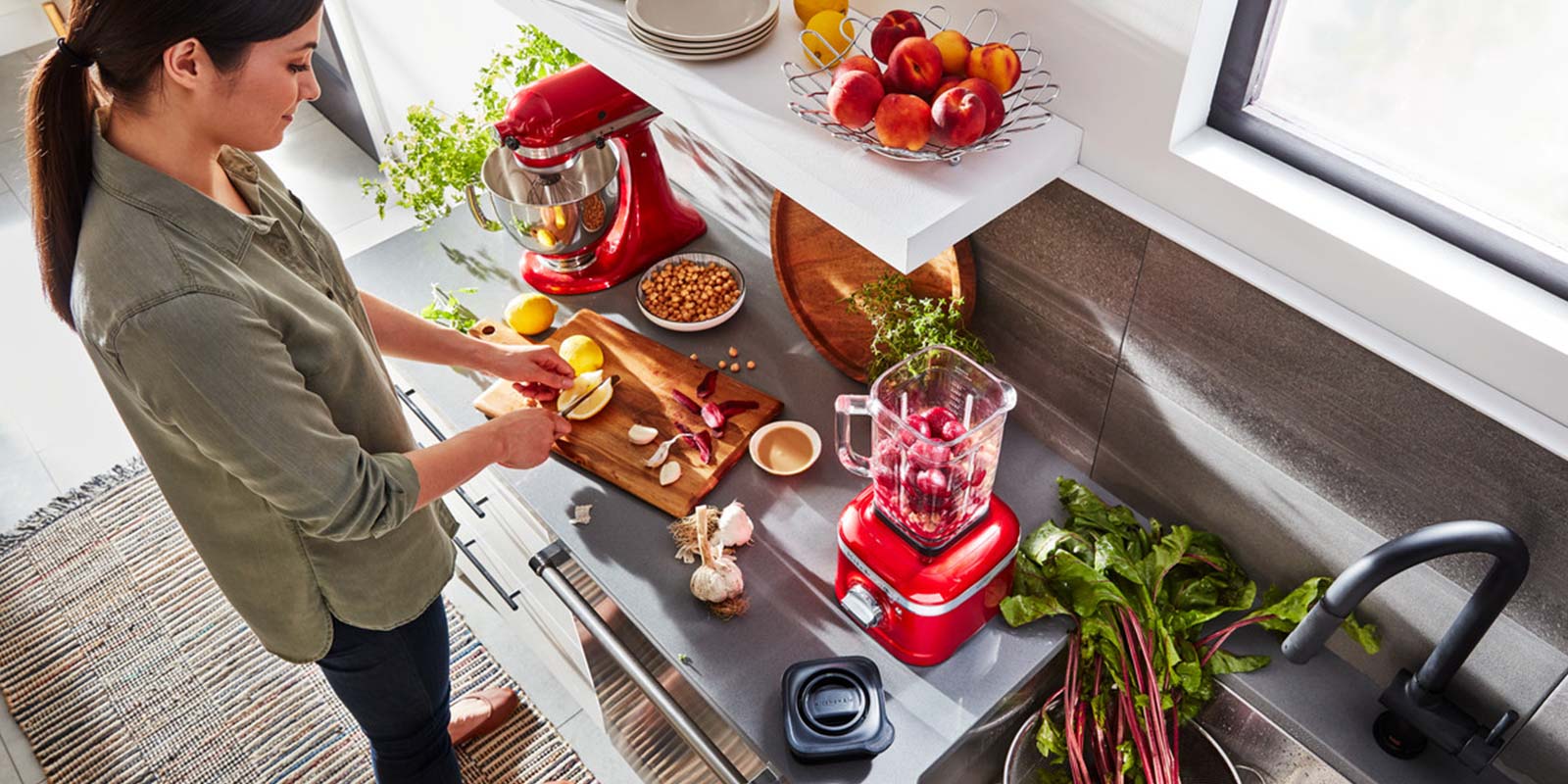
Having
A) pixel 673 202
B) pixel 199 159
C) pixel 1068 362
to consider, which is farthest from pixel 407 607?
pixel 1068 362

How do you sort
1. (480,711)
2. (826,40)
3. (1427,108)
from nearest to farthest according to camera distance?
(1427,108), (826,40), (480,711)

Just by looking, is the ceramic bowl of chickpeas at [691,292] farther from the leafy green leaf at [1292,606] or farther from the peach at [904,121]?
the leafy green leaf at [1292,606]

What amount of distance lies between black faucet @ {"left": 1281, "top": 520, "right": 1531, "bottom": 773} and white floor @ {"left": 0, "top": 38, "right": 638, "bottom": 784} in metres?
1.42

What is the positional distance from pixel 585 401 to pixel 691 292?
0.94 ft

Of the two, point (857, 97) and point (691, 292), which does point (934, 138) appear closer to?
point (857, 97)

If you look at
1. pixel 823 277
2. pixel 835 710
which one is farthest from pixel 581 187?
pixel 835 710

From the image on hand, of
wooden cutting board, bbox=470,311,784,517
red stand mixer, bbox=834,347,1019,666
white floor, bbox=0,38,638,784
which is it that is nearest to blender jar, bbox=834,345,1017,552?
red stand mixer, bbox=834,347,1019,666

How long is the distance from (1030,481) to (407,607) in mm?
903

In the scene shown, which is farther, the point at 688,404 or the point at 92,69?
the point at 688,404

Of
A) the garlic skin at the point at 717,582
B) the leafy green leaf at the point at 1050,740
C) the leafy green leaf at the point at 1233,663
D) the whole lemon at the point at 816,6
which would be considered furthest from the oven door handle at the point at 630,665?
the whole lemon at the point at 816,6

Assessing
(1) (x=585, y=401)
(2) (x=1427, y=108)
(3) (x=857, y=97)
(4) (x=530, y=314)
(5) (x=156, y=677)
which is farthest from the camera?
(5) (x=156, y=677)

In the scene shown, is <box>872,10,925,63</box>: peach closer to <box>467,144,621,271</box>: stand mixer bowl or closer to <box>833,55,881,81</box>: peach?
<box>833,55,881,81</box>: peach

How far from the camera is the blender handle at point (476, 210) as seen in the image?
6.36 ft

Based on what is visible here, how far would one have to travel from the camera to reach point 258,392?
3.76 ft
